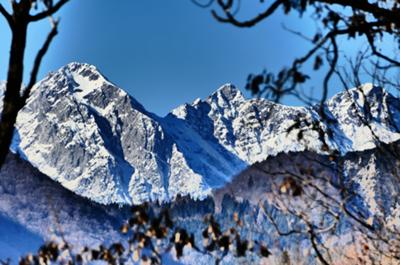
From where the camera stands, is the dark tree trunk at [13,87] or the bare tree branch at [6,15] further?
the bare tree branch at [6,15]

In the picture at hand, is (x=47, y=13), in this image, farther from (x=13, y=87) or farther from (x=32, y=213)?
(x=32, y=213)

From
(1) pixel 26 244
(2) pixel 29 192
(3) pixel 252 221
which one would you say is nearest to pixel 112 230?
(2) pixel 29 192

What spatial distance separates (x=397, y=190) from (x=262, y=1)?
3673 millimetres

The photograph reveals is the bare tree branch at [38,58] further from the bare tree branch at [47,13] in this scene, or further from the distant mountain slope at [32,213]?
the distant mountain slope at [32,213]

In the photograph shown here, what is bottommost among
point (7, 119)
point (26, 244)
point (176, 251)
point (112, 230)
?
point (176, 251)

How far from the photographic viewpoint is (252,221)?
7.33 m

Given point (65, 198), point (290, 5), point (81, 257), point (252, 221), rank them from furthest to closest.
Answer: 1. point (65, 198)
2. point (252, 221)
3. point (81, 257)
4. point (290, 5)

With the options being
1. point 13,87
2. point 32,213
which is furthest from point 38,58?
point 32,213

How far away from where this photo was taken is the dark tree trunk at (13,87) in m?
3.67

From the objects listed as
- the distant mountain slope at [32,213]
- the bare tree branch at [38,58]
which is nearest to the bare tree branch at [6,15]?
the bare tree branch at [38,58]

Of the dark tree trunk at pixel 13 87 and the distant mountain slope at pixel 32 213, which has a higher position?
the distant mountain slope at pixel 32 213

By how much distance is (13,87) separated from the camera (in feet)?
12.3

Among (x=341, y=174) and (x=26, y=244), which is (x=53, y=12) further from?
(x=26, y=244)

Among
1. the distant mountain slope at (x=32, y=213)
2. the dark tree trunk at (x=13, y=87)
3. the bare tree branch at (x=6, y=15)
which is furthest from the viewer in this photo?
the distant mountain slope at (x=32, y=213)
